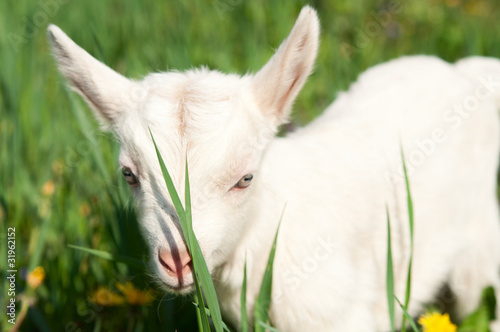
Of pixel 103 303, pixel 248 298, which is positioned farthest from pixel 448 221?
pixel 103 303

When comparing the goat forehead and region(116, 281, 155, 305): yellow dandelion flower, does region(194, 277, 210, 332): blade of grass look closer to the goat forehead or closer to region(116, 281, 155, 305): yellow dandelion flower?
the goat forehead

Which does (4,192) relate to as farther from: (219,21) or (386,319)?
(219,21)

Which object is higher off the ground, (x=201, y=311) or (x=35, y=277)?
(x=35, y=277)

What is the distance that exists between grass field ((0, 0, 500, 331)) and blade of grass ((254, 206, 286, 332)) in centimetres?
44

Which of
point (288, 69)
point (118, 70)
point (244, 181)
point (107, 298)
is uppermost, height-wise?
point (118, 70)

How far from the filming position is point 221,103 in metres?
1.92

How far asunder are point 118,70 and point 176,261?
3.43m

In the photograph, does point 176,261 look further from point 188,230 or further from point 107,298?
point 107,298

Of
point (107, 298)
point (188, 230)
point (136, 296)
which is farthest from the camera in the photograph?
point (107, 298)

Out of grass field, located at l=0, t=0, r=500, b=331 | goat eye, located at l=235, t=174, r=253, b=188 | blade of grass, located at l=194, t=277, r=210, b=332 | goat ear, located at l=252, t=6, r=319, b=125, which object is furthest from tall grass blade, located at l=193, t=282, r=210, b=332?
goat ear, located at l=252, t=6, r=319, b=125

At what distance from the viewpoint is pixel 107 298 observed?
267cm

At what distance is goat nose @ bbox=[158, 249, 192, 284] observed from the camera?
5.71 feet

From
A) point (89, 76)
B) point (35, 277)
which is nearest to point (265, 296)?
point (89, 76)

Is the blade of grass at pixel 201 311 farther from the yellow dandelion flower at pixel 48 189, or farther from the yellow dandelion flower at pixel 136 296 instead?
the yellow dandelion flower at pixel 48 189
